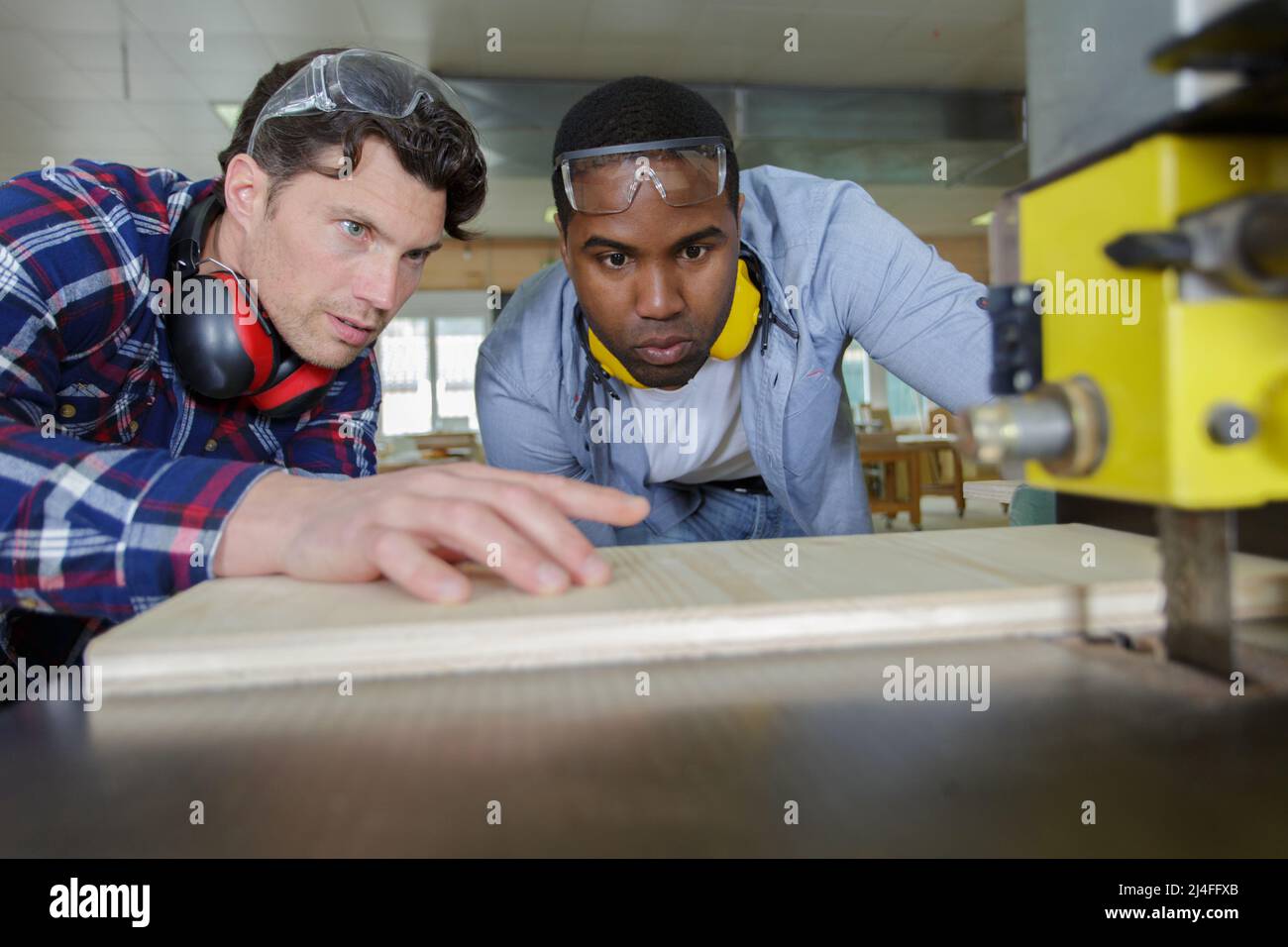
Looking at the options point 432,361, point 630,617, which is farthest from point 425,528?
point 432,361

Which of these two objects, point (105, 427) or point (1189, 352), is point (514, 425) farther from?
point (1189, 352)

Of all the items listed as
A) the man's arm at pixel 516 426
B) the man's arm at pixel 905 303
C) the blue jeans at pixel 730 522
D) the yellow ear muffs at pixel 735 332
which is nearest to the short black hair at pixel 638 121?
the yellow ear muffs at pixel 735 332

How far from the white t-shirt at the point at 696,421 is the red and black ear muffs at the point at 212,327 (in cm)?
71

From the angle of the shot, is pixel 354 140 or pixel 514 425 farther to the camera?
pixel 514 425

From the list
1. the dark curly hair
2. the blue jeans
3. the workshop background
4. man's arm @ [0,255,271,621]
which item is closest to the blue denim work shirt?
the blue jeans

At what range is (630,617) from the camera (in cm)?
56

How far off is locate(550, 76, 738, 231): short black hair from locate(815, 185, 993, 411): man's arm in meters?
0.26

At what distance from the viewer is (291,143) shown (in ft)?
4.37

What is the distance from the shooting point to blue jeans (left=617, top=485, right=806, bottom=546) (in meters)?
1.85

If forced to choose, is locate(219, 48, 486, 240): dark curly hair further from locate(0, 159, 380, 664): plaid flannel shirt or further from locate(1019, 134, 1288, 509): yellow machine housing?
locate(1019, 134, 1288, 509): yellow machine housing

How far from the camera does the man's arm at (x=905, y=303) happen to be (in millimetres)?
1462

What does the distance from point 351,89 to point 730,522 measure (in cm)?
111

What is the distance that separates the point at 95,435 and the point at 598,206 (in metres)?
0.81
